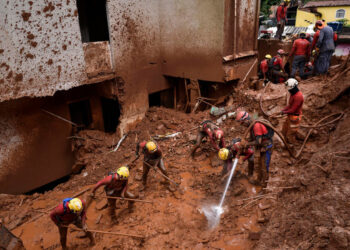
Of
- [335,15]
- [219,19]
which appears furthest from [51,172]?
[335,15]

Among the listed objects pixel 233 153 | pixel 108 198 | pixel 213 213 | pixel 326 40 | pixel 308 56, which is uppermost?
pixel 326 40

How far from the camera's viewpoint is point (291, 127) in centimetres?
715

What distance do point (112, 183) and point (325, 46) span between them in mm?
8423

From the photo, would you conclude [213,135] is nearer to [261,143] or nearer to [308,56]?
[261,143]

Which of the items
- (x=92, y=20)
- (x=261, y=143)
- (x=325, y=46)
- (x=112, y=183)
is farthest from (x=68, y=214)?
(x=325, y=46)

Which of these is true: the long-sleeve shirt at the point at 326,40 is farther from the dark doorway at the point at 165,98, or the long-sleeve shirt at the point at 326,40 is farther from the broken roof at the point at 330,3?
the broken roof at the point at 330,3

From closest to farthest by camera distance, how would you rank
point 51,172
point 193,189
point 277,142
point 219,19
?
point 193,189
point 277,142
point 219,19
point 51,172

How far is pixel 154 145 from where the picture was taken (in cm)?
652

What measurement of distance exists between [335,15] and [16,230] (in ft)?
95.4

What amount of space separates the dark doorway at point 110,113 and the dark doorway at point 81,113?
77 cm

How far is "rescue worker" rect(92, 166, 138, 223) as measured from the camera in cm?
569

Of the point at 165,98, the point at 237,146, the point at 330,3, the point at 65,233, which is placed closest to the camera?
the point at 65,233

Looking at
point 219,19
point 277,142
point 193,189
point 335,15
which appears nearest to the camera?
point 193,189

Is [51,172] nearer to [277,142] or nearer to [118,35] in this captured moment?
[118,35]
